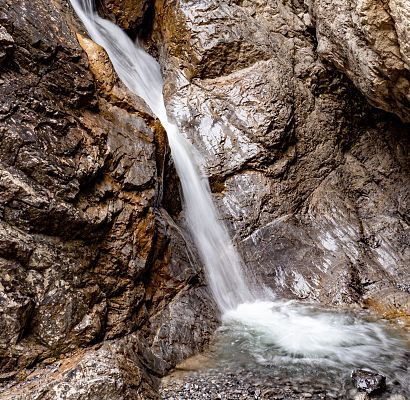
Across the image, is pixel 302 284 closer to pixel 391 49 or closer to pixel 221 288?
pixel 221 288

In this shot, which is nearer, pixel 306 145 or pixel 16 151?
pixel 16 151

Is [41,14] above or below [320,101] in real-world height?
above

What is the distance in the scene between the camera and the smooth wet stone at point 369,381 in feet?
12.3

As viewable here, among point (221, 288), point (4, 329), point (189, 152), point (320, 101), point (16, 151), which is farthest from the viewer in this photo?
point (320, 101)

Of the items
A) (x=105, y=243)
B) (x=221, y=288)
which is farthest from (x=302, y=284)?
(x=105, y=243)

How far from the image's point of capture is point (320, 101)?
7742 mm

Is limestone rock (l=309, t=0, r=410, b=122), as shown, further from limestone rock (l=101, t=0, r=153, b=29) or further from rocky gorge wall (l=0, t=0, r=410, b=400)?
limestone rock (l=101, t=0, r=153, b=29)

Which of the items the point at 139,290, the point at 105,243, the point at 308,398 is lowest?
the point at 308,398

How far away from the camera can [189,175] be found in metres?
6.88

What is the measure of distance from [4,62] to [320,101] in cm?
542

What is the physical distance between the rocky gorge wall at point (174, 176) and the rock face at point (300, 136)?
2cm

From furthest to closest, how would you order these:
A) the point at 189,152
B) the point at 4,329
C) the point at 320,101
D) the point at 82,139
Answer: the point at 320,101 < the point at 189,152 < the point at 82,139 < the point at 4,329

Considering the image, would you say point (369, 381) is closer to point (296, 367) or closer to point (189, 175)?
point (296, 367)

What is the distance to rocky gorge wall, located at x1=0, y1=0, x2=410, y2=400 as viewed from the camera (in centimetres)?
393
